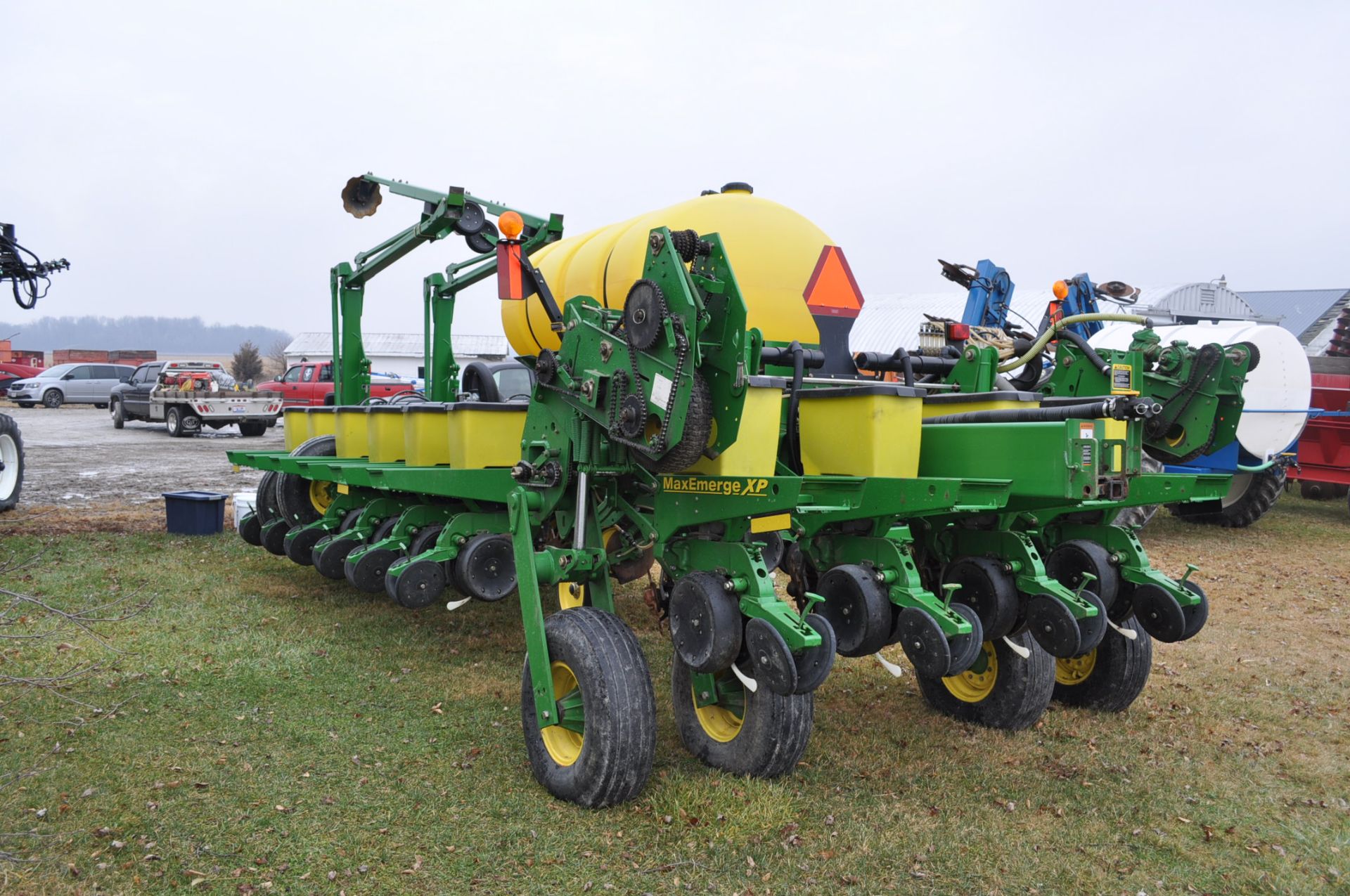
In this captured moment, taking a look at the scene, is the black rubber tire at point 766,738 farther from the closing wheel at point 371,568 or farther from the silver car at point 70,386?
the silver car at point 70,386

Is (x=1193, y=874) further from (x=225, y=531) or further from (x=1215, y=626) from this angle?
(x=225, y=531)

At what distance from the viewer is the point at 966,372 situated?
5211 millimetres

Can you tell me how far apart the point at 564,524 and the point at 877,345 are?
867 inches

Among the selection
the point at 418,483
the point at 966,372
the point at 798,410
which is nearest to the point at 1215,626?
the point at 966,372

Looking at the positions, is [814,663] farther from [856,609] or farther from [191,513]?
[191,513]

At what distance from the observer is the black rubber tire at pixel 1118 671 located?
5059 millimetres

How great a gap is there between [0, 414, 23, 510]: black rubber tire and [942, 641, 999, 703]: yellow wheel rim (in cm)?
1027

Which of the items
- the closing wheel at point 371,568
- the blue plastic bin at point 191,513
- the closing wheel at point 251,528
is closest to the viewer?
the closing wheel at point 371,568

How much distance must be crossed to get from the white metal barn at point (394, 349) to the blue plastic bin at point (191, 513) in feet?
107

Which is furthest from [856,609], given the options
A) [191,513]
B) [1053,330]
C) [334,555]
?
[191,513]

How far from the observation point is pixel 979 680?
504cm

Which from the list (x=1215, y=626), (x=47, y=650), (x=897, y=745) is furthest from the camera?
(x=1215, y=626)

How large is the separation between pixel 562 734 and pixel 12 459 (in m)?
9.66

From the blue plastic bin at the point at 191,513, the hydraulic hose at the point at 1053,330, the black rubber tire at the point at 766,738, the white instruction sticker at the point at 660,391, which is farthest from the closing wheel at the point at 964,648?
the blue plastic bin at the point at 191,513
